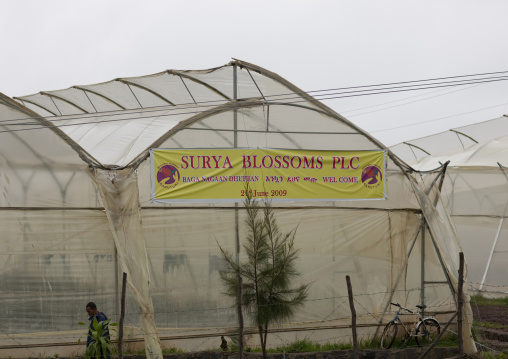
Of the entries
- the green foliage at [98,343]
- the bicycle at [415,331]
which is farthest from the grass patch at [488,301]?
the green foliage at [98,343]

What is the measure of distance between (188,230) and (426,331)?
5.33m

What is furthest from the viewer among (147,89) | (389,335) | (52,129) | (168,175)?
(147,89)

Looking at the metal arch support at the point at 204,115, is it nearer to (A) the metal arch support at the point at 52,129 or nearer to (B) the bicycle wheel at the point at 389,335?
(A) the metal arch support at the point at 52,129

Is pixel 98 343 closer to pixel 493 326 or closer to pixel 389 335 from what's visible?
pixel 389 335

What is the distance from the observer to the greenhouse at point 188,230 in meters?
13.2

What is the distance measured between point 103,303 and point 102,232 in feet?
4.48

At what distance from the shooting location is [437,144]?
29750mm

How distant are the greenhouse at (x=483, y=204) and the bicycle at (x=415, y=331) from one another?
7.31m

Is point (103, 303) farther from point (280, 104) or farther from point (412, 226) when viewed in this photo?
point (412, 226)

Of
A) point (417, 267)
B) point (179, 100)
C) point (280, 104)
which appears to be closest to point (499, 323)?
point (417, 267)

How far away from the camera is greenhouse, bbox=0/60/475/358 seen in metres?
13.2

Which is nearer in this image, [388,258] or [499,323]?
[388,258]

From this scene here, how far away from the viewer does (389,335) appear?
14766 mm

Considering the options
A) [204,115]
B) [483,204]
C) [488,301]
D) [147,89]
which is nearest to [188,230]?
[204,115]
